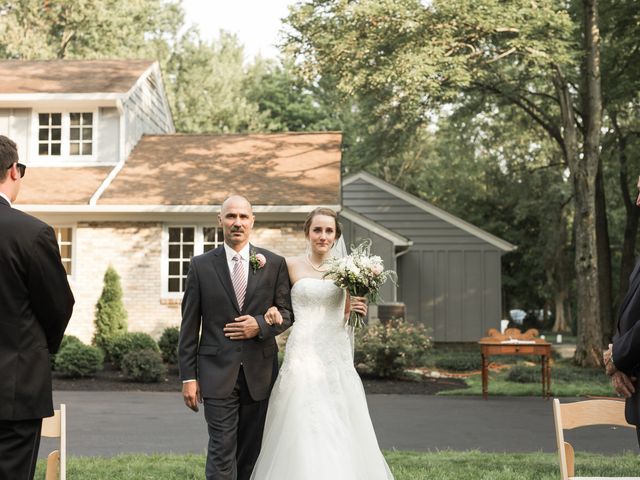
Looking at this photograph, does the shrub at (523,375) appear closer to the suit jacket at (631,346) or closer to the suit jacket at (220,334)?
the suit jacket at (220,334)

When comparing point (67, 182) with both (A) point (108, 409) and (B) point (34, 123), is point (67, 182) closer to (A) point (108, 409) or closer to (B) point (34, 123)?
(B) point (34, 123)

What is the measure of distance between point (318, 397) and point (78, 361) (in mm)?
11175

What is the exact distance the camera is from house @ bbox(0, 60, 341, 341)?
19844mm

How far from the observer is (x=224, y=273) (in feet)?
19.6

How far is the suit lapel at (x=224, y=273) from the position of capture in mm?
5895

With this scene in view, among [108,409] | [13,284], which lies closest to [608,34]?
[108,409]

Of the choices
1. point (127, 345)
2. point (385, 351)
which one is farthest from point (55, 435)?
point (127, 345)

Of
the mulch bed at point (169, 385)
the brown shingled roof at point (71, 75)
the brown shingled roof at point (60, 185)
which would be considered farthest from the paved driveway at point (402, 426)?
the brown shingled roof at point (71, 75)

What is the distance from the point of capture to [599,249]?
26516 mm

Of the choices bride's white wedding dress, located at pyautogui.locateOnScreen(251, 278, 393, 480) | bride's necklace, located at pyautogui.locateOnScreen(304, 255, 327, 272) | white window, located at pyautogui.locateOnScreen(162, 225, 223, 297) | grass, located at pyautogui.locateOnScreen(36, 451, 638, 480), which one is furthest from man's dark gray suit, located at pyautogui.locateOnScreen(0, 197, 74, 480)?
white window, located at pyautogui.locateOnScreen(162, 225, 223, 297)

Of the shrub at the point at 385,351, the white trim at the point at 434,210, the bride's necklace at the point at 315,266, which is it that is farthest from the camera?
the white trim at the point at 434,210

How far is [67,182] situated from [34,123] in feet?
8.60

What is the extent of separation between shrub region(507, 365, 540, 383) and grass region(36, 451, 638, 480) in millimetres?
7708

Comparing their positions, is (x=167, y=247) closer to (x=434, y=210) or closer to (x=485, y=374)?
(x=485, y=374)
